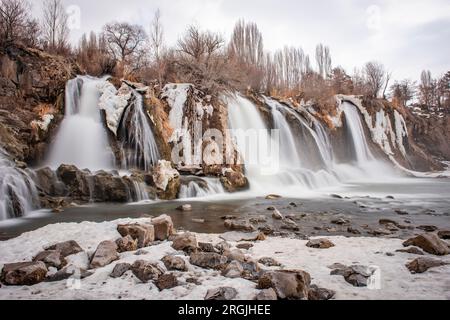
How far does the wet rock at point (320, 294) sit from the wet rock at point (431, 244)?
2.38 meters

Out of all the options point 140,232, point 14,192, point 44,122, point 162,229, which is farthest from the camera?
point 44,122

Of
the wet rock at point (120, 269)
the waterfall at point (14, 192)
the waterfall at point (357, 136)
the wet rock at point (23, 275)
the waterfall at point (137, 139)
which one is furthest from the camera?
the waterfall at point (357, 136)

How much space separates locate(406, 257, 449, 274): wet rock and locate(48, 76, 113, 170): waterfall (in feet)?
37.5

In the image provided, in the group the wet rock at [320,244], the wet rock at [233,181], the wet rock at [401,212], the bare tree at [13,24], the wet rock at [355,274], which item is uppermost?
the bare tree at [13,24]

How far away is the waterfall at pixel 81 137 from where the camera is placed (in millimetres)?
12273

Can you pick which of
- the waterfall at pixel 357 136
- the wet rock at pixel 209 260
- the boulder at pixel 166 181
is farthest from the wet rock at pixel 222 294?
the waterfall at pixel 357 136

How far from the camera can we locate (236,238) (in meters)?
5.98

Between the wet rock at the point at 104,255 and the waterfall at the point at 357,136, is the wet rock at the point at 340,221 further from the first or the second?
the waterfall at the point at 357,136

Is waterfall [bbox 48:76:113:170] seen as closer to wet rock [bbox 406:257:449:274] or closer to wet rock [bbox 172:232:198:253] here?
wet rock [bbox 172:232:198:253]

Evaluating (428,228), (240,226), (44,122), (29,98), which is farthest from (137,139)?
(428,228)

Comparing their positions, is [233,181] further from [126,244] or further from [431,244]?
[431,244]

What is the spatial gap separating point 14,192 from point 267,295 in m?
8.33

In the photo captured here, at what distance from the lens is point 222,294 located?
325 centimetres

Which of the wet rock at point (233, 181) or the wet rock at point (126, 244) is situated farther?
the wet rock at point (233, 181)
